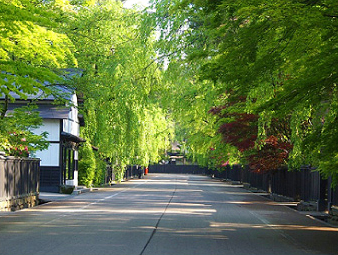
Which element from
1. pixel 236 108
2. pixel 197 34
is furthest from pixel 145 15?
pixel 236 108

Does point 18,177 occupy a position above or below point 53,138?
below

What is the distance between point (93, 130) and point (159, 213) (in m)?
22.2

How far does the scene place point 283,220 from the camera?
68.7ft

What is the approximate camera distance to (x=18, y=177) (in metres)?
25.6

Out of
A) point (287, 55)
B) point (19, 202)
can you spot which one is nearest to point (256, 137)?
point (19, 202)

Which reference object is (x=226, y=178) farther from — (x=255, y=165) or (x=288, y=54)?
(x=288, y=54)

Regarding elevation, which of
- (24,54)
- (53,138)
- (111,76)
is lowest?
(53,138)

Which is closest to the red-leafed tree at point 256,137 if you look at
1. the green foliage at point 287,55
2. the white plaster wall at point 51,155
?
the white plaster wall at point 51,155

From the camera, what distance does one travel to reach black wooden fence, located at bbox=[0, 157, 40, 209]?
23.3 meters

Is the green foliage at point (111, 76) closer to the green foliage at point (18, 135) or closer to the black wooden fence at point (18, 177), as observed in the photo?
the green foliage at point (18, 135)

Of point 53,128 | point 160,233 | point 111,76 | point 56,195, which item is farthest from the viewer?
point 53,128

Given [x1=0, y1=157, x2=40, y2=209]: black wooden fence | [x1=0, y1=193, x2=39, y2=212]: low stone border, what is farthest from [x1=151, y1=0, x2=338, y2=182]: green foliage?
[x1=0, y1=193, x2=39, y2=212]: low stone border

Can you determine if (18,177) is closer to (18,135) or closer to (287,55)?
(18,135)

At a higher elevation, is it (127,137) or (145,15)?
(145,15)
